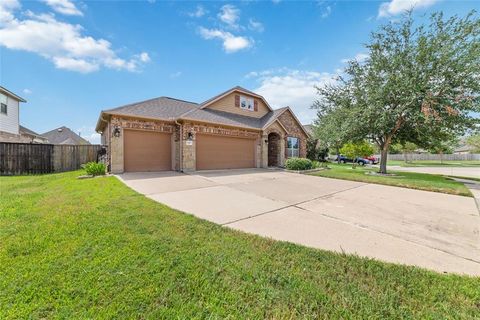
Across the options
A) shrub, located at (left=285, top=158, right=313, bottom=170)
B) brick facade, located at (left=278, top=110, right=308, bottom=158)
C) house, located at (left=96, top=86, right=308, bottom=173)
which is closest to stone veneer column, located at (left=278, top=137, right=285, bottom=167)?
house, located at (left=96, top=86, right=308, bottom=173)

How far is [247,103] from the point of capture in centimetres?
1683

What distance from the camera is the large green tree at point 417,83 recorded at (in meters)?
10.8

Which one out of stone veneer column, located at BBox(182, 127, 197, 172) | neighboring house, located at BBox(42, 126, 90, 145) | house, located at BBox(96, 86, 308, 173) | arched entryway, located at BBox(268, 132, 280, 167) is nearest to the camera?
house, located at BBox(96, 86, 308, 173)

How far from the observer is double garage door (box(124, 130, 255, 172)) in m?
11.1

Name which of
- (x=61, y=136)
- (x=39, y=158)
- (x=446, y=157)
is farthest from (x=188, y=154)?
(x=446, y=157)

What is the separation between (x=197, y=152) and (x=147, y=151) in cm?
281

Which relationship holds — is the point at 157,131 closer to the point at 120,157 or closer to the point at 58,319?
the point at 120,157

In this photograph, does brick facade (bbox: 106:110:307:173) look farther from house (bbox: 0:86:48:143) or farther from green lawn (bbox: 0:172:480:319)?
house (bbox: 0:86:48:143)

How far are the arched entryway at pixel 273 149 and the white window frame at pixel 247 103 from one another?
2807 mm

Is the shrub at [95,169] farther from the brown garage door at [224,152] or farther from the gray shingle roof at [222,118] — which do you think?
the brown garage door at [224,152]

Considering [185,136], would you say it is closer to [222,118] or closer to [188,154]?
[188,154]

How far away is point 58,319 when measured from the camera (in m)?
1.88

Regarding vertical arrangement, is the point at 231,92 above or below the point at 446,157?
above

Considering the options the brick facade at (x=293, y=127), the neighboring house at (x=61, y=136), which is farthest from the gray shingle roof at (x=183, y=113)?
the neighboring house at (x=61, y=136)
